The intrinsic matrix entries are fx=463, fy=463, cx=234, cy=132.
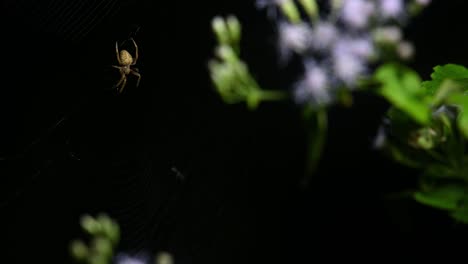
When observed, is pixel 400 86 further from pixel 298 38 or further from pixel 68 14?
pixel 68 14

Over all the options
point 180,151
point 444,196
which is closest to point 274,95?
point 444,196

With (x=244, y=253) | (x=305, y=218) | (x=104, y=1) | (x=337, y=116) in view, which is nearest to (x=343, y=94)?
(x=337, y=116)

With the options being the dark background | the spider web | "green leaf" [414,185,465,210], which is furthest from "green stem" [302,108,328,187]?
the spider web

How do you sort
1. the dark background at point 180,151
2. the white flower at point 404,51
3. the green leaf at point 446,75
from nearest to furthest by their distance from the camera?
1. the white flower at point 404,51
2. the green leaf at point 446,75
3. the dark background at point 180,151

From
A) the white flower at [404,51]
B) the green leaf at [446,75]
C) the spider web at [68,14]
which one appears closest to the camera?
the white flower at [404,51]

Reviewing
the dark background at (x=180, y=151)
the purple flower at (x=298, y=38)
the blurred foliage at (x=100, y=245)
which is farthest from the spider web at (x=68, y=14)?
the purple flower at (x=298, y=38)

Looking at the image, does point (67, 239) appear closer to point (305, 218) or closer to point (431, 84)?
point (305, 218)

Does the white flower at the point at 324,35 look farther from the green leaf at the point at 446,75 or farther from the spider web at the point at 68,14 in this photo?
the spider web at the point at 68,14

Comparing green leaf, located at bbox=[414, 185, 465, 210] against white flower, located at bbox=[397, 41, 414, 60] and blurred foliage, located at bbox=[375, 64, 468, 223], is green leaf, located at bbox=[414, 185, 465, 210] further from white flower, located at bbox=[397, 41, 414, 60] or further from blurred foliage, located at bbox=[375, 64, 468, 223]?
white flower, located at bbox=[397, 41, 414, 60]
